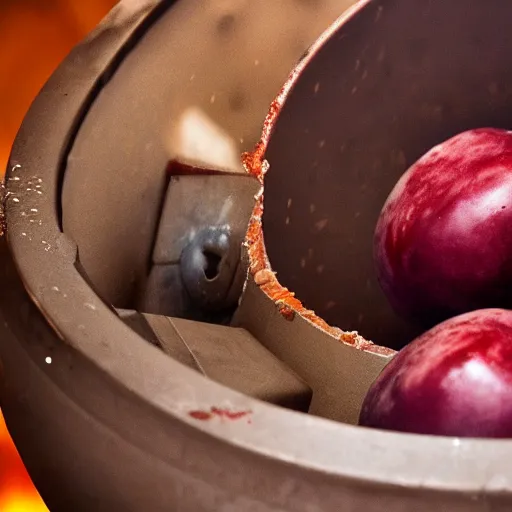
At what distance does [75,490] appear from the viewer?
0.39 m

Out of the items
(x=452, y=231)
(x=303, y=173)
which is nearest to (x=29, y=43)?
(x=303, y=173)

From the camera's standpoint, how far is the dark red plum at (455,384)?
15.1 inches

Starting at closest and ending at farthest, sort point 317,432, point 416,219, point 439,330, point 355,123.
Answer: point 317,432 < point 439,330 < point 416,219 < point 355,123

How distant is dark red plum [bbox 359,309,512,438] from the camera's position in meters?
0.38

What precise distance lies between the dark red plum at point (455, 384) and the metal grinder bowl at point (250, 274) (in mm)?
74

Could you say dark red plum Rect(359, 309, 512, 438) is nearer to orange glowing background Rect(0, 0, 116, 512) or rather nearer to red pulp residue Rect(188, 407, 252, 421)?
red pulp residue Rect(188, 407, 252, 421)

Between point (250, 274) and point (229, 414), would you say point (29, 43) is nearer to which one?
point (250, 274)

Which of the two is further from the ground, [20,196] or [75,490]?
[20,196]

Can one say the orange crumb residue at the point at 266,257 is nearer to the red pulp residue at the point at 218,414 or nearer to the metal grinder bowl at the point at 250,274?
the metal grinder bowl at the point at 250,274

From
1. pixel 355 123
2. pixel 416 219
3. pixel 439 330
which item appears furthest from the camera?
pixel 355 123

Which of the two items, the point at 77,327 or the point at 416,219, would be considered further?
the point at 416,219

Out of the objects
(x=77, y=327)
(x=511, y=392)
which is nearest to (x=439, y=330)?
(x=511, y=392)

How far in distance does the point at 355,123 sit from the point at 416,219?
0.13m

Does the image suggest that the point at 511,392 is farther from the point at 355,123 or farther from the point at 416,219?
the point at 355,123
